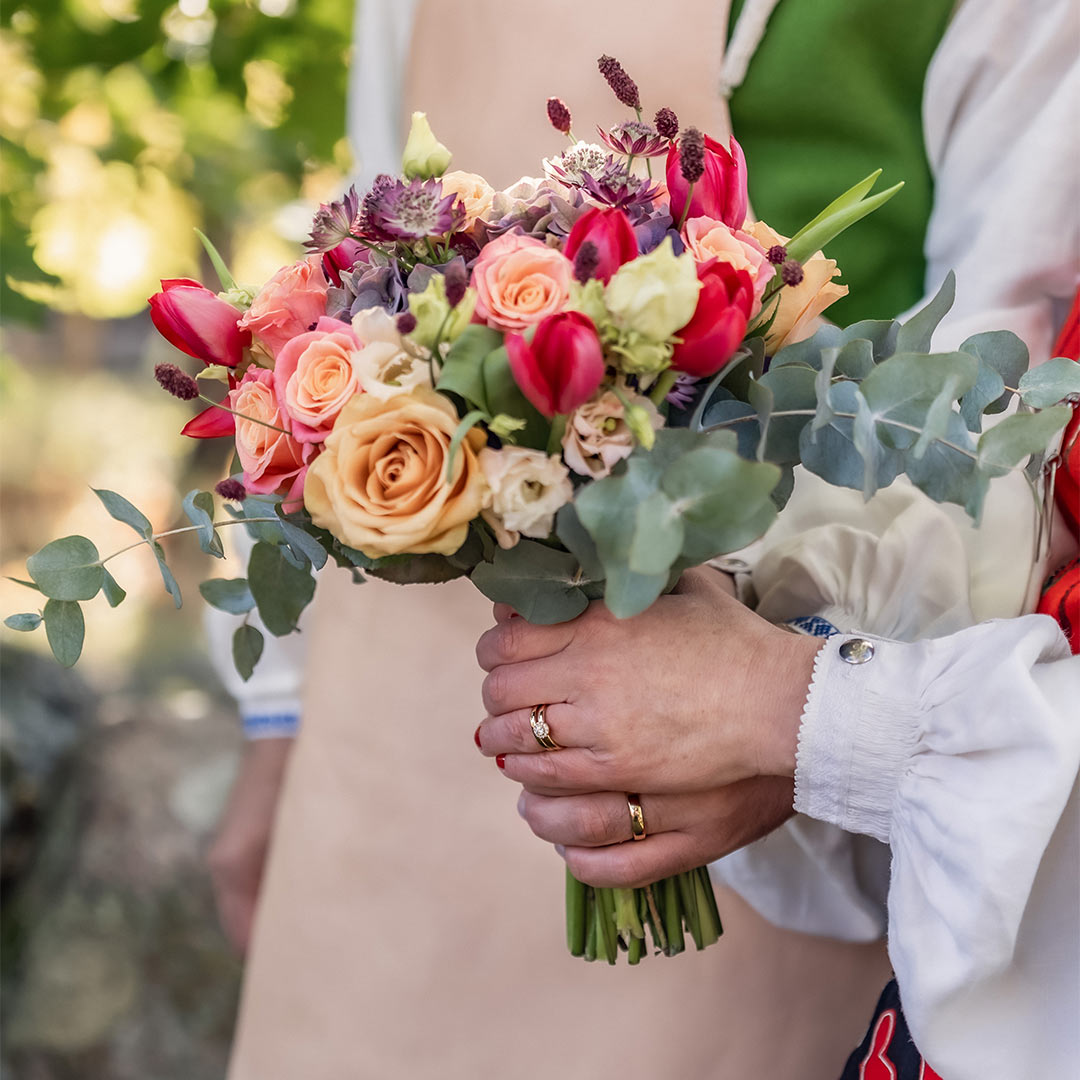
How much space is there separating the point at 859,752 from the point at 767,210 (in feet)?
1.73

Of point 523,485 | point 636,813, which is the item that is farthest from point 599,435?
point 636,813

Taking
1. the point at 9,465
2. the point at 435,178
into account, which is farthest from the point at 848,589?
the point at 9,465

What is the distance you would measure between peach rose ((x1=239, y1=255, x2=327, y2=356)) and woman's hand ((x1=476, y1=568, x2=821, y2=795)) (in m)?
0.23

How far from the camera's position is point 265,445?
59cm

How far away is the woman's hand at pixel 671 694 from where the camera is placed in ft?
2.15

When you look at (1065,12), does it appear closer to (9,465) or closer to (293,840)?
(293,840)

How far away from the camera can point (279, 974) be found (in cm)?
109

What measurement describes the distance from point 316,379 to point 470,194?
150 mm

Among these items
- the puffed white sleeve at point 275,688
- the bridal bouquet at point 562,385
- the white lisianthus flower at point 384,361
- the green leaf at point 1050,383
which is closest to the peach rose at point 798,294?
the bridal bouquet at point 562,385

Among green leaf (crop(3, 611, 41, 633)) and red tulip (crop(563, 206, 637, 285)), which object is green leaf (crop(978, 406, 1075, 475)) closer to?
red tulip (crop(563, 206, 637, 285))

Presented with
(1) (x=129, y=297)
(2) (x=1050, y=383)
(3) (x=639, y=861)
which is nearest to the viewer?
(2) (x=1050, y=383)

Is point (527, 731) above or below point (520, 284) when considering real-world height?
below

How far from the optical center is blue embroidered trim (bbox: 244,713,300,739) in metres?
1.23

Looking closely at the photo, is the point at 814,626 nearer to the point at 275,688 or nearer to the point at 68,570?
the point at 68,570
